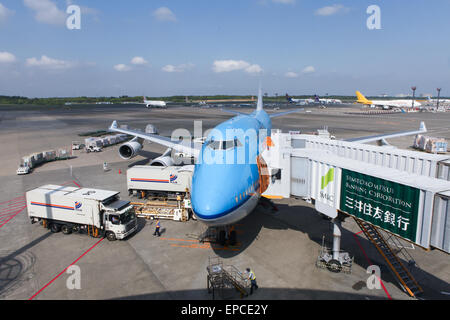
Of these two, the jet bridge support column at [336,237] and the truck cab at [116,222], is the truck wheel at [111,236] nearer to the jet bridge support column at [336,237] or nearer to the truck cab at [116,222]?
the truck cab at [116,222]

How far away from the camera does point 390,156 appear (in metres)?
15.8

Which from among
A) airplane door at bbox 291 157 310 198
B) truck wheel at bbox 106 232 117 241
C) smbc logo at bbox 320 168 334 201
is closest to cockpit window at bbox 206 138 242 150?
airplane door at bbox 291 157 310 198

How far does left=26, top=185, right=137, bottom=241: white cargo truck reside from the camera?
60.1 feet

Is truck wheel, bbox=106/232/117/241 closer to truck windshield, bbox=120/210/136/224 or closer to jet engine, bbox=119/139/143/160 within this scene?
truck windshield, bbox=120/210/136/224

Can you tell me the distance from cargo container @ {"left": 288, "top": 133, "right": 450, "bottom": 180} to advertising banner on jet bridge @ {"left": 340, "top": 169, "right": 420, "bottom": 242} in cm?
398

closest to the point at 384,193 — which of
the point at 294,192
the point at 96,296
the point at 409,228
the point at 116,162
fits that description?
the point at 409,228

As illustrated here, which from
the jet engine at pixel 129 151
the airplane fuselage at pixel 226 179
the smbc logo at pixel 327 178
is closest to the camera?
the airplane fuselage at pixel 226 179

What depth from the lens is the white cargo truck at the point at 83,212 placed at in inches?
721

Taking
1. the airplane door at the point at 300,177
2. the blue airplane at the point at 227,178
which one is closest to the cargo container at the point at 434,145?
the blue airplane at the point at 227,178

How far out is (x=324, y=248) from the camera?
16.6m

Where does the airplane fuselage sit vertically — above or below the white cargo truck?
above

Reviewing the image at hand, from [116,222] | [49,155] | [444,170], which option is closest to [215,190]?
[116,222]

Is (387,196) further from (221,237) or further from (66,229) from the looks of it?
(66,229)
